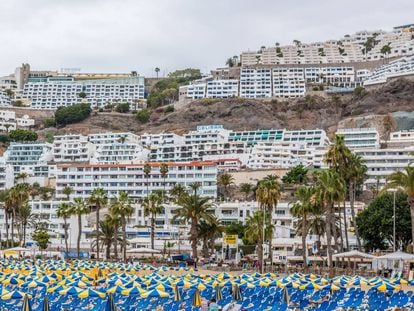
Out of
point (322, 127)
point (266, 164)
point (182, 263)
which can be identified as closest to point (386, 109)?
point (322, 127)

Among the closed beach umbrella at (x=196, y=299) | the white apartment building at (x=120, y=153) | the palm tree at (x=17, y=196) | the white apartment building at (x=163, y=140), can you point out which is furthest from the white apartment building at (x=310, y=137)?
the closed beach umbrella at (x=196, y=299)

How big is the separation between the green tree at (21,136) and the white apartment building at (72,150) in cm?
1336

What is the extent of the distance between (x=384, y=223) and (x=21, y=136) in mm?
118124

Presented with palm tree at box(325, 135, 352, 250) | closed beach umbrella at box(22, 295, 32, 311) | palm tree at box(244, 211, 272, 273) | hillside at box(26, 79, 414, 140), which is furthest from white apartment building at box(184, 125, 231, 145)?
closed beach umbrella at box(22, 295, 32, 311)

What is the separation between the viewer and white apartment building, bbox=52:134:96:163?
164625 millimetres

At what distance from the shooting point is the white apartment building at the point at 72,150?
6481 inches

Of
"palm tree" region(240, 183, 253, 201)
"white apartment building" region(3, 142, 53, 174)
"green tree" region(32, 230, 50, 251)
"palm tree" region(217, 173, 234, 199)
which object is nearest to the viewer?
"green tree" region(32, 230, 50, 251)

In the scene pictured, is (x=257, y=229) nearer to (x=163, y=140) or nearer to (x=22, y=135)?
(x=163, y=140)

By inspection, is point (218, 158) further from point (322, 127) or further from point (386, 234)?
point (386, 234)

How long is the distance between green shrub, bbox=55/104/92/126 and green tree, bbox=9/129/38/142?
14.4 metres

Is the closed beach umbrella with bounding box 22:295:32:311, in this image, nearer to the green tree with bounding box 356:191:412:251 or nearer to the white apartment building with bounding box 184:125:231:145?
the green tree with bounding box 356:191:412:251

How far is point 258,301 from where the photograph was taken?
129 ft

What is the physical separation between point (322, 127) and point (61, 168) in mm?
59694

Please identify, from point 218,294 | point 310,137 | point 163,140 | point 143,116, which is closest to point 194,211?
point 218,294
